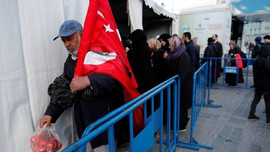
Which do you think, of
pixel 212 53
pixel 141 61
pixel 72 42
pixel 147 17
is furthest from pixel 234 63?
pixel 72 42

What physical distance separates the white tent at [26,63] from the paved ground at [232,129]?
232 centimetres

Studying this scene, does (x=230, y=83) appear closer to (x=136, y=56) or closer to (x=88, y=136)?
(x=136, y=56)

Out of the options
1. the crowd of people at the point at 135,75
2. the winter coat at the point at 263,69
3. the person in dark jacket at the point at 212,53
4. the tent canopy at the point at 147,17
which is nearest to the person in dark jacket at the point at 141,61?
the crowd of people at the point at 135,75

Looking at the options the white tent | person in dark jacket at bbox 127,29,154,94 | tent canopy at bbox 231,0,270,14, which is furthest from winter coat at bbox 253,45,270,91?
tent canopy at bbox 231,0,270,14

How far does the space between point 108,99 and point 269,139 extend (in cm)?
317

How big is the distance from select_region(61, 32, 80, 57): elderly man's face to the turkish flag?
181 millimetres

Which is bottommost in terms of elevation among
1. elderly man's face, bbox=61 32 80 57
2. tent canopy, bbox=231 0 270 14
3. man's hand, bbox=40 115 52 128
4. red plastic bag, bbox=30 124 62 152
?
red plastic bag, bbox=30 124 62 152

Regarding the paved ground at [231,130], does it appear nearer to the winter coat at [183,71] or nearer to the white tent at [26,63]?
the winter coat at [183,71]

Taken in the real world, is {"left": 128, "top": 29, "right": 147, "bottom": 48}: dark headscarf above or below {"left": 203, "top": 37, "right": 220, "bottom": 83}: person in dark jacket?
above

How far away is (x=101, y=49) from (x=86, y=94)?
0.43m

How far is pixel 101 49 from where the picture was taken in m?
1.73

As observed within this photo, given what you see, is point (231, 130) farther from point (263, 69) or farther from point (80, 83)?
point (80, 83)

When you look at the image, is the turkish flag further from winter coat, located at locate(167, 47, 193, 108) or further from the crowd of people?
winter coat, located at locate(167, 47, 193, 108)

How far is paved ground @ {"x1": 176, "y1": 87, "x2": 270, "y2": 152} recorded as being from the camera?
314cm
